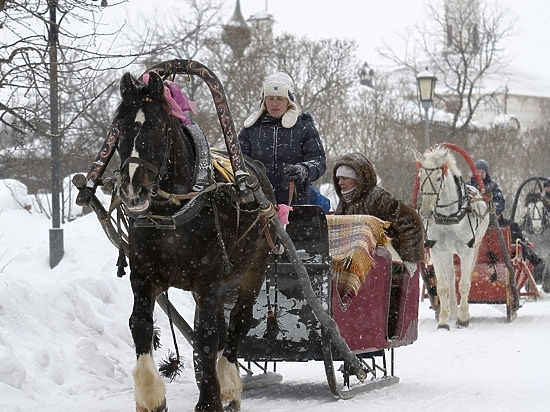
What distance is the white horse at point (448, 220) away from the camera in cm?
1444

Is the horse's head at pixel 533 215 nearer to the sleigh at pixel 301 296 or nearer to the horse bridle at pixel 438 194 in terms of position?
the horse bridle at pixel 438 194

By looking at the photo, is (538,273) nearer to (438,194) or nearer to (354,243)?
(438,194)

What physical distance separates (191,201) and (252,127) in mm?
2217

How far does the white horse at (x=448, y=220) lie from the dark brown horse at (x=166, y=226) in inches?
315

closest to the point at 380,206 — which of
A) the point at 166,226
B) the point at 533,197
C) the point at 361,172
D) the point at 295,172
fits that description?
the point at 361,172

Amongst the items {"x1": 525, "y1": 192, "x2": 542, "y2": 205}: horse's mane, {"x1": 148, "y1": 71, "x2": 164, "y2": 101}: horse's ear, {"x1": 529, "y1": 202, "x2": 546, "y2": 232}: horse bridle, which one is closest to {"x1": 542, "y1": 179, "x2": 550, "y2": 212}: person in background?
{"x1": 525, "y1": 192, "x2": 542, "y2": 205}: horse's mane

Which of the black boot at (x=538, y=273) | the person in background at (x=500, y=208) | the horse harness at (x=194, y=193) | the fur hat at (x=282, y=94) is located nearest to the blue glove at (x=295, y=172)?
the fur hat at (x=282, y=94)

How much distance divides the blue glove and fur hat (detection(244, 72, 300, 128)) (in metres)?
0.50

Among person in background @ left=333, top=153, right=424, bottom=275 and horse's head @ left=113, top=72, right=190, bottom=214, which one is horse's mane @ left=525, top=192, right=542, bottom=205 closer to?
person in background @ left=333, top=153, right=424, bottom=275

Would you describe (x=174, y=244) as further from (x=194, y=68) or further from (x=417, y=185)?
(x=417, y=185)

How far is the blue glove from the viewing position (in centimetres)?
782

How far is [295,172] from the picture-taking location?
783 cm

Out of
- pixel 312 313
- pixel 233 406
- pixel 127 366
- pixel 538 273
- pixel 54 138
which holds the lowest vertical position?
pixel 538 273

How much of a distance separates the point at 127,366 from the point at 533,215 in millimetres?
13052
